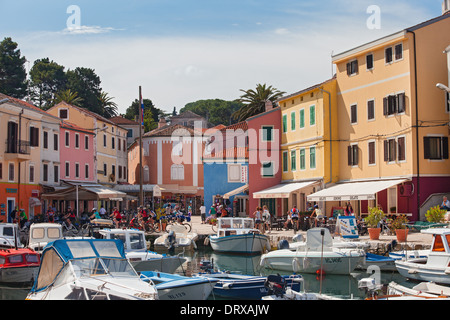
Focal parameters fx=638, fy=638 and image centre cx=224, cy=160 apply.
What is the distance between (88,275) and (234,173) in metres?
43.3

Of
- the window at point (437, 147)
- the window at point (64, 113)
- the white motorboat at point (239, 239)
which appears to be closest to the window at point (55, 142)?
the window at point (64, 113)

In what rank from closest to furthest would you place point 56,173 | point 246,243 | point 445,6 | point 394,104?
point 246,243 → point 394,104 → point 445,6 → point 56,173

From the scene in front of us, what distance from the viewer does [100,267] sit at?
16750 mm

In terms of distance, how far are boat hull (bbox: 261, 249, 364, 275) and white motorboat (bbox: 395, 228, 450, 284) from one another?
10.9 feet

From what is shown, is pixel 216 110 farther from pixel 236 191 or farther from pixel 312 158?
pixel 312 158

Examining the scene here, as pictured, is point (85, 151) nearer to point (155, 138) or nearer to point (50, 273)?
point (155, 138)

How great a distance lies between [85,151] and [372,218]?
36.1 meters

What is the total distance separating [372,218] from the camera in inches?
1334

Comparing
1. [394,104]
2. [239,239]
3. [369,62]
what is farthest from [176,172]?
[239,239]

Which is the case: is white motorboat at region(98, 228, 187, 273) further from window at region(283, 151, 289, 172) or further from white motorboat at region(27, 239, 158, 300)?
window at region(283, 151, 289, 172)

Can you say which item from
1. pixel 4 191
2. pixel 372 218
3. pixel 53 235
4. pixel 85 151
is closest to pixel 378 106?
pixel 372 218

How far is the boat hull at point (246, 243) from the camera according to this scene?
112 feet

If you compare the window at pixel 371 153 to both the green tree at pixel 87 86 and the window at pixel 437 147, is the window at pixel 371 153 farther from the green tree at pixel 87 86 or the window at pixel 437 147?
the green tree at pixel 87 86

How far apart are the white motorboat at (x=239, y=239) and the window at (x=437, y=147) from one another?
11.9 m
